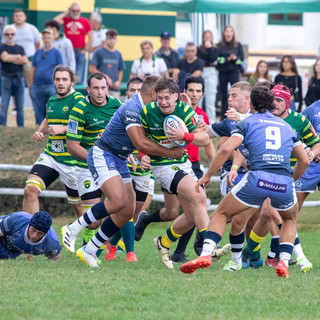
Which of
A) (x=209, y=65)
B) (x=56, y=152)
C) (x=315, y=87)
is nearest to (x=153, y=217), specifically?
(x=56, y=152)

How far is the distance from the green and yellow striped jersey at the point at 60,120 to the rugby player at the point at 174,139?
1825mm

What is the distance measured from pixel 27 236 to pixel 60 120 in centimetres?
214

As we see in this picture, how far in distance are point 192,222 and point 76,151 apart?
178 cm

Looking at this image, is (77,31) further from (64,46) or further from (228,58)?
(228,58)

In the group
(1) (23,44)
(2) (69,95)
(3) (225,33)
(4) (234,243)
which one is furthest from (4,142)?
(4) (234,243)

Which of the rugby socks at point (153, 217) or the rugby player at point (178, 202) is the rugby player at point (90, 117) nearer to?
the rugby player at point (178, 202)

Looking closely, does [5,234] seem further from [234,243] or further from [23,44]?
[23,44]

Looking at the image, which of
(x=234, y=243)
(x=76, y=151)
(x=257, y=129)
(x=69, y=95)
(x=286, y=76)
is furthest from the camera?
(x=286, y=76)

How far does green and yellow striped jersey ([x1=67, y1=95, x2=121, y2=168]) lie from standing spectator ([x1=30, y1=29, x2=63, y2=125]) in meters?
7.12

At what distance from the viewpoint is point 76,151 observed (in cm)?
1030

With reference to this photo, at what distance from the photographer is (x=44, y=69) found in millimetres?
17406

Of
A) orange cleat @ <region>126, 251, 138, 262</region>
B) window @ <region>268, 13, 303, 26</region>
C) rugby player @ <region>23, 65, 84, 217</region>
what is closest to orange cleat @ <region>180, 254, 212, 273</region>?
orange cleat @ <region>126, 251, 138, 262</region>

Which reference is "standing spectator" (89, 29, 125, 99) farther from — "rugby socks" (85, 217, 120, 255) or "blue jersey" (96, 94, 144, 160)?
"rugby socks" (85, 217, 120, 255)

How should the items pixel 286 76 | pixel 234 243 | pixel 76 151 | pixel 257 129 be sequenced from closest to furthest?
pixel 257 129, pixel 234 243, pixel 76 151, pixel 286 76
